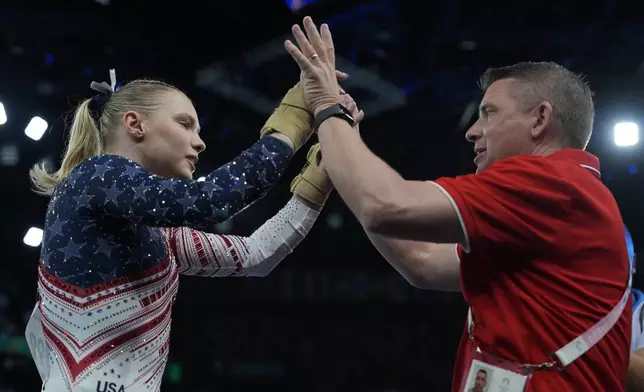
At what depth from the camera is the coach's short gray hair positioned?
1.84 meters

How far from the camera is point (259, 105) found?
6.87 m

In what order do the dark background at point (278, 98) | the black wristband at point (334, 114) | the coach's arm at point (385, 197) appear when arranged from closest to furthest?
the coach's arm at point (385, 197)
the black wristband at point (334, 114)
the dark background at point (278, 98)

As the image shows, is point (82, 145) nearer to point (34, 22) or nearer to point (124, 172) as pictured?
point (124, 172)

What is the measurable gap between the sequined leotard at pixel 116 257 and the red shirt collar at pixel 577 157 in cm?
66

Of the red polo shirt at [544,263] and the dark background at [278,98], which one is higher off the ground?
the dark background at [278,98]

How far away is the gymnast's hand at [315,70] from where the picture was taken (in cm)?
181

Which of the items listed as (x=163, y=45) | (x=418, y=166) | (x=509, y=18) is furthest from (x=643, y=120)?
(x=163, y=45)

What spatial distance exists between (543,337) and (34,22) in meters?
4.97

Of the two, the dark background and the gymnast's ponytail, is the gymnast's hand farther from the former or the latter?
the dark background

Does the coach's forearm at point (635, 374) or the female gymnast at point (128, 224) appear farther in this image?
the coach's forearm at point (635, 374)

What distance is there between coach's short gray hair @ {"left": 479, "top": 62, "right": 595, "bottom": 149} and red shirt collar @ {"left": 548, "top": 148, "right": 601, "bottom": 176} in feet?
0.23

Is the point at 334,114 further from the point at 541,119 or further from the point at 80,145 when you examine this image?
the point at 80,145

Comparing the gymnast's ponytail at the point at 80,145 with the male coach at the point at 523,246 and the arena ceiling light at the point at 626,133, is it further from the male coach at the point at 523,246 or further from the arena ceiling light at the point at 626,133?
the arena ceiling light at the point at 626,133

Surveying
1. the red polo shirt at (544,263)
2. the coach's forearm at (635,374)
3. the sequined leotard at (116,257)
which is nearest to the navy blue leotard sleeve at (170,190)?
the sequined leotard at (116,257)
